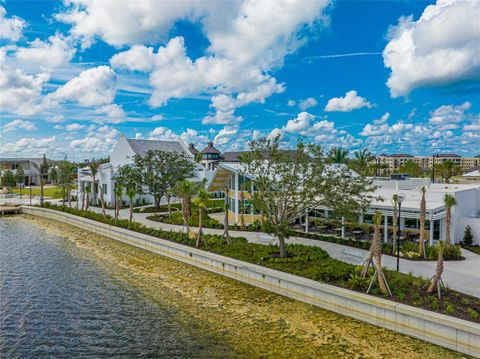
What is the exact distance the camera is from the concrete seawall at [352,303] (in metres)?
10.0

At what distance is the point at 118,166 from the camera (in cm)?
4053

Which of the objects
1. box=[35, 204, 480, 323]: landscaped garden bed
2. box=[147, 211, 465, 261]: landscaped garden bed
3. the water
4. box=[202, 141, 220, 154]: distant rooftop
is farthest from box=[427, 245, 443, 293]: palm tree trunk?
box=[202, 141, 220, 154]: distant rooftop

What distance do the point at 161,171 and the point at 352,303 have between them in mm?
27367

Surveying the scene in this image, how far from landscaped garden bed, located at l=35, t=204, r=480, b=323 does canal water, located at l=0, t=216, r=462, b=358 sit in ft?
4.30

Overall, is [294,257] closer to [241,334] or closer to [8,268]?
[241,334]

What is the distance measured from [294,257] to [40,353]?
35.1ft

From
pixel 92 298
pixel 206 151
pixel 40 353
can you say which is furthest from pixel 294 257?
pixel 206 151

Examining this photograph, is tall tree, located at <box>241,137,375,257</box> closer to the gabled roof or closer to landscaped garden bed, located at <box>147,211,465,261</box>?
landscaped garden bed, located at <box>147,211,465,261</box>

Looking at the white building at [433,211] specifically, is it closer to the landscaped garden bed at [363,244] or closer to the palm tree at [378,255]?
the landscaped garden bed at [363,244]

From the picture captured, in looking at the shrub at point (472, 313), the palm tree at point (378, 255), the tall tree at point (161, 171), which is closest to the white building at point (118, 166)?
the tall tree at point (161, 171)

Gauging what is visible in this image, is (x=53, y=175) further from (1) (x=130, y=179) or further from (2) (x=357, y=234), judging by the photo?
(2) (x=357, y=234)

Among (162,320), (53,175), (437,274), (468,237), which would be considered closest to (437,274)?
(437,274)

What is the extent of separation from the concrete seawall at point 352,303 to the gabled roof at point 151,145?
89.3 ft

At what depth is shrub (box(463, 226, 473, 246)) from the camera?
67.9 ft
